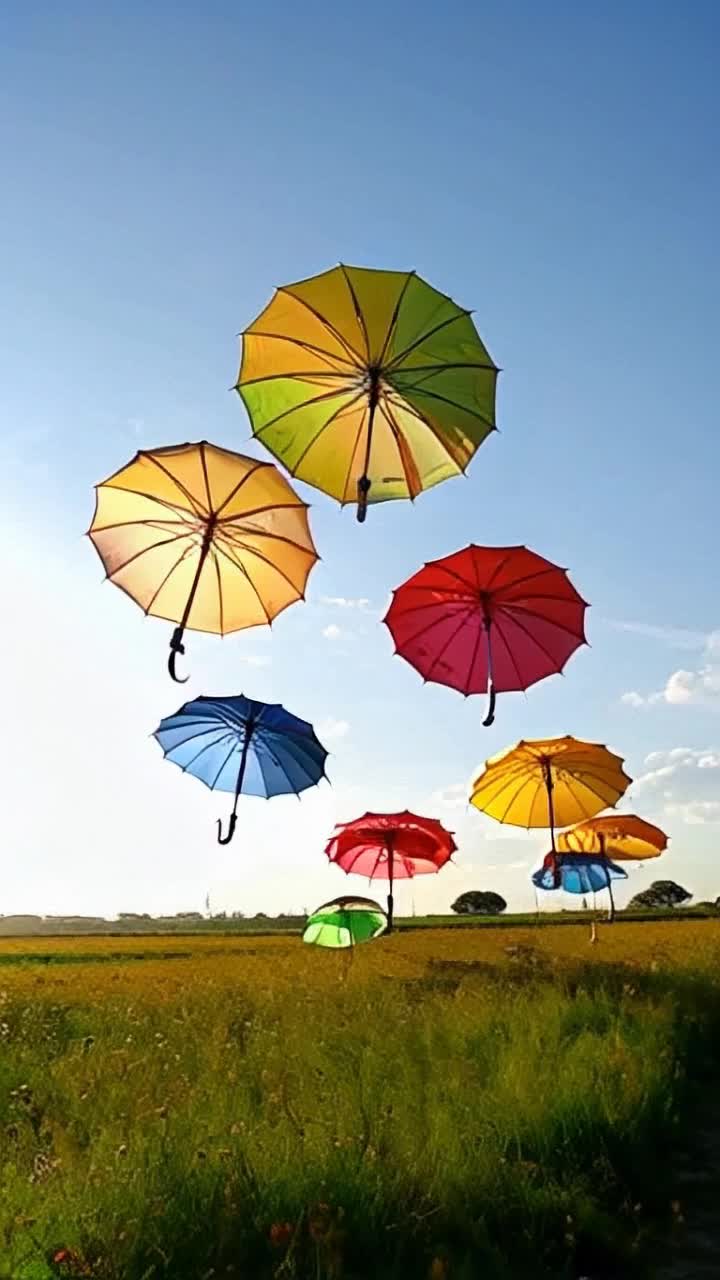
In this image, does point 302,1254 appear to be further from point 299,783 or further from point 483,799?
point 483,799

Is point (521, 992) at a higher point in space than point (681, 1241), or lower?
higher

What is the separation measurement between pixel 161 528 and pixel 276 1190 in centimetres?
920

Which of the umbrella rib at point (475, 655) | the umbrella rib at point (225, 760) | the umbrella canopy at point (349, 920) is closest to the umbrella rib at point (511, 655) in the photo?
the umbrella rib at point (475, 655)

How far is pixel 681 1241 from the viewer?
549cm

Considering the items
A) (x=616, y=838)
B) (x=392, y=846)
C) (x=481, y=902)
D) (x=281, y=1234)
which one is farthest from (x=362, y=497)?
(x=481, y=902)

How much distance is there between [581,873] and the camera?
4194 cm

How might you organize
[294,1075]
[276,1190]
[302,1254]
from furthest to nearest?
[294,1075] → [276,1190] → [302,1254]

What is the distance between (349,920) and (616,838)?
67.3ft

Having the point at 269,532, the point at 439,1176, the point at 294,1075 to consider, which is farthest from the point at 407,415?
the point at 439,1176

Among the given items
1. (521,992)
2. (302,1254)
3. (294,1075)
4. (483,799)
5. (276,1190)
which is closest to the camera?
(302,1254)

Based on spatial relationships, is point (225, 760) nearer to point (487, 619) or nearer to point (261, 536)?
point (487, 619)

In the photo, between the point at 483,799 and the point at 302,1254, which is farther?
the point at 483,799

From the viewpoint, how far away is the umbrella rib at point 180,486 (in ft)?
40.5

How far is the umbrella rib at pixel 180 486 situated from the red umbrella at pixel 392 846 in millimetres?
15228
